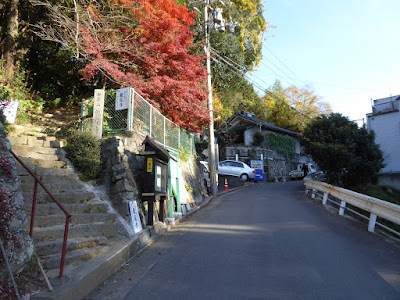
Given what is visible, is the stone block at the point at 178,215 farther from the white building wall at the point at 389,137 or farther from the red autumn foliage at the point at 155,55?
the white building wall at the point at 389,137

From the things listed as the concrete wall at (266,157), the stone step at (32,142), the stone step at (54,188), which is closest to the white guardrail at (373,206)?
the stone step at (54,188)

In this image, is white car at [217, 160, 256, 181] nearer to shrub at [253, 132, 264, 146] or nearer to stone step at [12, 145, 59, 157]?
shrub at [253, 132, 264, 146]

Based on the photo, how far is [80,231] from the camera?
528 centimetres

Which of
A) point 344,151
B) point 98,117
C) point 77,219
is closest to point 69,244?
point 77,219

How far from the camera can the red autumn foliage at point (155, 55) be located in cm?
1152

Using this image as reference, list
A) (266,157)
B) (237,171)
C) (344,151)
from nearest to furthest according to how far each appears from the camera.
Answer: (344,151) → (237,171) → (266,157)

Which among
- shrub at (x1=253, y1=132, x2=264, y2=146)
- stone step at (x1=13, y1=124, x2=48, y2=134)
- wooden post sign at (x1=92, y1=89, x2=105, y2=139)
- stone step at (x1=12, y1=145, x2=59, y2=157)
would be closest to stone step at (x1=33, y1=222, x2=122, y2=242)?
stone step at (x1=12, y1=145, x2=59, y2=157)

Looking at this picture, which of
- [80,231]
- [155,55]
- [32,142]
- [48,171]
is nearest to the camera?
[80,231]

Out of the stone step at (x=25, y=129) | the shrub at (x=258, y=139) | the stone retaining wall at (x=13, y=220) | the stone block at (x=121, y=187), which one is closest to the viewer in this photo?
the stone retaining wall at (x=13, y=220)

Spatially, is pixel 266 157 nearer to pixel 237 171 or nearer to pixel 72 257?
pixel 237 171

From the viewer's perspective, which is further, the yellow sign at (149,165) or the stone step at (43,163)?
the yellow sign at (149,165)

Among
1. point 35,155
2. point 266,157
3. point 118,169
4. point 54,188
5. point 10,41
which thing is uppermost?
point 10,41

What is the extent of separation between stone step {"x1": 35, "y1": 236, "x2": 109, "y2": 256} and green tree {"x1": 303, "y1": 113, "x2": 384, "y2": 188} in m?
13.7

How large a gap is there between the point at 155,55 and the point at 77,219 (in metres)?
8.51
